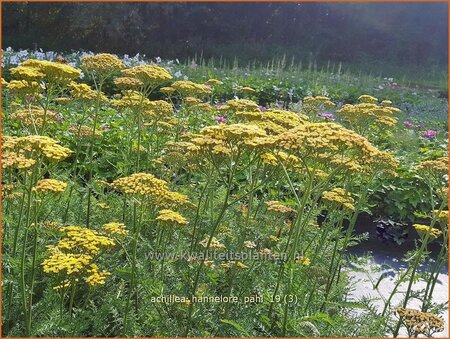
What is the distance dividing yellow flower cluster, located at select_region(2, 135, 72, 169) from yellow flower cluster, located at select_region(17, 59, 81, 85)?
512 mm

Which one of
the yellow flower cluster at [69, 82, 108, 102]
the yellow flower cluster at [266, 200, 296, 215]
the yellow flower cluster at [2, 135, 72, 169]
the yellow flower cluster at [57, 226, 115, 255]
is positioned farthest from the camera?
the yellow flower cluster at [69, 82, 108, 102]

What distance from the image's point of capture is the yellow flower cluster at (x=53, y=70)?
9.02 feet

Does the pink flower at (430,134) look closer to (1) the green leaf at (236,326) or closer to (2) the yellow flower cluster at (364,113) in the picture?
(2) the yellow flower cluster at (364,113)

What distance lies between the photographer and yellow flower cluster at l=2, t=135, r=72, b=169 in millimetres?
2227

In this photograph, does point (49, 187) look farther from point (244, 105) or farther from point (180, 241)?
point (244, 105)

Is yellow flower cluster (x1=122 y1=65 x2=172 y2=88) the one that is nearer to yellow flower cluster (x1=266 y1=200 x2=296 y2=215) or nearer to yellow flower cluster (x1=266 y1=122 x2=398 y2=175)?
yellow flower cluster (x1=266 y1=200 x2=296 y2=215)

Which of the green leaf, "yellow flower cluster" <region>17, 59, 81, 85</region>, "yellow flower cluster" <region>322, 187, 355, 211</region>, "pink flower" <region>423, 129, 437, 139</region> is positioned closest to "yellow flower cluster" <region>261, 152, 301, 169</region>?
"yellow flower cluster" <region>322, 187, 355, 211</region>

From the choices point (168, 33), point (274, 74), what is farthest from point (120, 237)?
point (168, 33)

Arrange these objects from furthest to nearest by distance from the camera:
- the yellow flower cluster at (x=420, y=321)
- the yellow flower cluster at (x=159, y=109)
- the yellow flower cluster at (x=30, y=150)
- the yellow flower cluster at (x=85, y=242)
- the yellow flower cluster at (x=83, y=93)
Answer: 1. the yellow flower cluster at (x=159, y=109)
2. the yellow flower cluster at (x=83, y=93)
3. the yellow flower cluster at (x=420, y=321)
4. the yellow flower cluster at (x=85, y=242)
5. the yellow flower cluster at (x=30, y=150)

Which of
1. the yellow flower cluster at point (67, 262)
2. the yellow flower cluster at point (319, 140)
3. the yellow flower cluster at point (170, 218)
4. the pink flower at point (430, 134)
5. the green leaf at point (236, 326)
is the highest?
the yellow flower cluster at point (319, 140)

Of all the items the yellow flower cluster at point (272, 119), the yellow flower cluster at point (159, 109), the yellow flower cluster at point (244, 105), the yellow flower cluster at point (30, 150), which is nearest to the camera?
the yellow flower cluster at point (30, 150)

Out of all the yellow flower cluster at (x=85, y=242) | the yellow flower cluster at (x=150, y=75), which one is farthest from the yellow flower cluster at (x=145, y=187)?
the yellow flower cluster at (x=150, y=75)

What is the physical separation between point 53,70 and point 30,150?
61cm

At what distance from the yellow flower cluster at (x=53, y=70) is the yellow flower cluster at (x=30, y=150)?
1.68 feet
